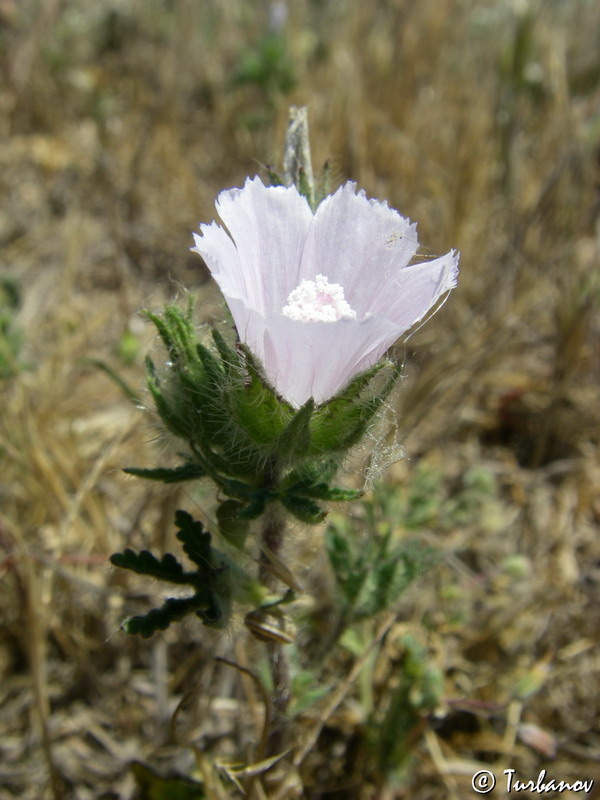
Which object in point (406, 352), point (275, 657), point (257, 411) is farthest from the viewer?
point (275, 657)

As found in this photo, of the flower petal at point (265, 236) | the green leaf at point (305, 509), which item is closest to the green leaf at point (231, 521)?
the green leaf at point (305, 509)

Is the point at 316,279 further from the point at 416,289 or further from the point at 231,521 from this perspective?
the point at 231,521

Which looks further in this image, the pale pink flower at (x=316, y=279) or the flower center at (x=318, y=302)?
the flower center at (x=318, y=302)

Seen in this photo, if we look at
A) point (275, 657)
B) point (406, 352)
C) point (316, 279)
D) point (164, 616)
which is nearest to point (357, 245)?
point (316, 279)

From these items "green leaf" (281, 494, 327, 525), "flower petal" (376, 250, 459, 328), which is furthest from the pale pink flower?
"green leaf" (281, 494, 327, 525)

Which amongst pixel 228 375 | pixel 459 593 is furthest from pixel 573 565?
pixel 228 375

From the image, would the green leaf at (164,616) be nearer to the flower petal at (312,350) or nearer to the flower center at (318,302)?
the flower petal at (312,350)
